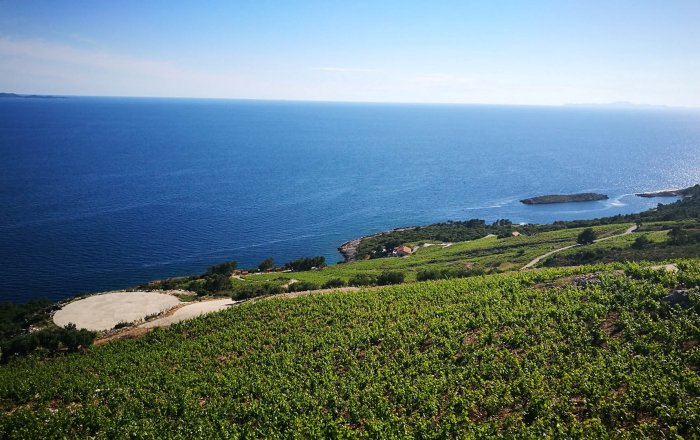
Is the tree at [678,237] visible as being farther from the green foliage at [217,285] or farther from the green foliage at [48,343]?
the green foliage at [48,343]

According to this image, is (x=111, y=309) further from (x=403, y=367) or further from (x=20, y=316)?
(x=403, y=367)

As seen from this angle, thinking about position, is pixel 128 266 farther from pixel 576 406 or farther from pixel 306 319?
pixel 576 406

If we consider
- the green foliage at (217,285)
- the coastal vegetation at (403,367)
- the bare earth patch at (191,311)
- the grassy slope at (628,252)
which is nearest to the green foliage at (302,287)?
the coastal vegetation at (403,367)

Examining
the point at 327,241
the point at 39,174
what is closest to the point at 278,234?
the point at 327,241

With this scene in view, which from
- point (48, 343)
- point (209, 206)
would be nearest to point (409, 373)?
point (48, 343)

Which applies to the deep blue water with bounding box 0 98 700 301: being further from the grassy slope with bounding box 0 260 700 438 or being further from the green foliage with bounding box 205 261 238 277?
the grassy slope with bounding box 0 260 700 438
